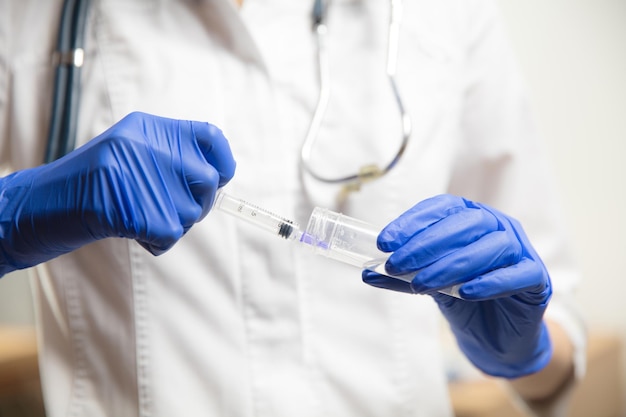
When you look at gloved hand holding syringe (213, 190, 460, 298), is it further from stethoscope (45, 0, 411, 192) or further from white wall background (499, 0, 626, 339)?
white wall background (499, 0, 626, 339)

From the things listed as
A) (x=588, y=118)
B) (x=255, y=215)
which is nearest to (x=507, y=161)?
(x=255, y=215)

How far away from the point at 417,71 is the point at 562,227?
0.30 meters

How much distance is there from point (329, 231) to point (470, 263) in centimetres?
13

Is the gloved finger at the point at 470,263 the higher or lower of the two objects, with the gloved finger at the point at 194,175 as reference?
lower

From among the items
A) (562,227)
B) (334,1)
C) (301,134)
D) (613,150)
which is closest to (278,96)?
(301,134)

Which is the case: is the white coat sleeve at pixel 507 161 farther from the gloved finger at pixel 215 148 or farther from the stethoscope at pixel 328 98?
the gloved finger at pixel 215 148

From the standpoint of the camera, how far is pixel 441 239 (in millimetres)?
553

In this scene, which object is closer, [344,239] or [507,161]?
[344,239]

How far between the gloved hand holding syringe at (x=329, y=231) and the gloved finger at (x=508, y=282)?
0.04 meters

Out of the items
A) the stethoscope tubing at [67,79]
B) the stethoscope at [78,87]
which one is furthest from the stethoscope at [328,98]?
the stethoscope tubing at [67,79]

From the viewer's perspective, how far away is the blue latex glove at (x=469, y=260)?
54 cm

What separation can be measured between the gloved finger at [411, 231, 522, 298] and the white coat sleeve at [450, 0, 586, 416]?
249mm

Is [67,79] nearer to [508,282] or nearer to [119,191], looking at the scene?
[119,191]

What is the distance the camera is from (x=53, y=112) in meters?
0.61
